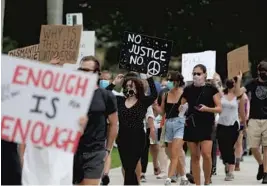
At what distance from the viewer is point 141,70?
1265 centimetres

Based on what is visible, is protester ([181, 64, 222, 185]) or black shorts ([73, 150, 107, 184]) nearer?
black shorts ([73, 150, 107, 184])

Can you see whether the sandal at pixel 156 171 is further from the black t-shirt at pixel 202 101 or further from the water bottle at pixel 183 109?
the black t-shirt at pixel 202 101

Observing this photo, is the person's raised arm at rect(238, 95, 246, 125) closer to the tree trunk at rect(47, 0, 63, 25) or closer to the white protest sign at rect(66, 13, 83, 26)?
the white protest sign at rect(66, 13, 83, 26)

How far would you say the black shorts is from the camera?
8148 millimetres

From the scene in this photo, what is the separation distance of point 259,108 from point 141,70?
7.06ft

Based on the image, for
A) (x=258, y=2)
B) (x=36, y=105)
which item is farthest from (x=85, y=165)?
(x=258, y=2)

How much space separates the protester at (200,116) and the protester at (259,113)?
1724mm

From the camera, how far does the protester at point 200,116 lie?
38.5ft

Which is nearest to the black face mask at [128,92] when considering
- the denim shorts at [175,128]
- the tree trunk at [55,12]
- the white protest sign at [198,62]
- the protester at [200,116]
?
the protester at [200,116]

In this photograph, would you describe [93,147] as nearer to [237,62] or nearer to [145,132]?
[145,132]

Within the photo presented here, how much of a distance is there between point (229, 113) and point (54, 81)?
8442 millimetres

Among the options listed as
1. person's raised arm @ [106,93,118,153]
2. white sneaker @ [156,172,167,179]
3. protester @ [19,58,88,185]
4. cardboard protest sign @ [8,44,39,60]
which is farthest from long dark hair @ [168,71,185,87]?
protester @ [19,58,88,185]

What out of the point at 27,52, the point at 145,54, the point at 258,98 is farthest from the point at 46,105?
the point at 258,98

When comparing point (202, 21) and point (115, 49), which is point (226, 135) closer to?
point (202, 21)
